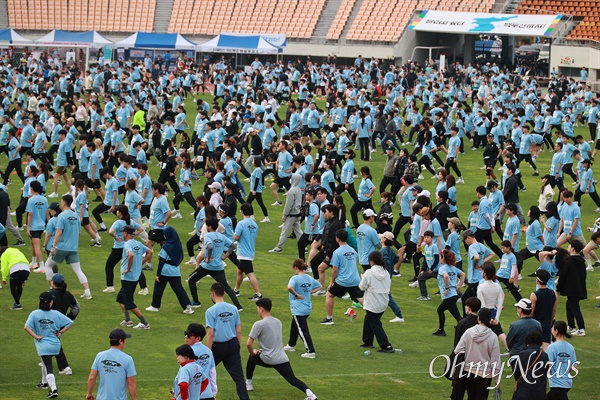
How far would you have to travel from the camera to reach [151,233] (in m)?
18.0

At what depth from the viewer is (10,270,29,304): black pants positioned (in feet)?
53.6

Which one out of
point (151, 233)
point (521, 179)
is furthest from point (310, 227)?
point (521, 179)

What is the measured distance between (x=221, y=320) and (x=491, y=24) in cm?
4313

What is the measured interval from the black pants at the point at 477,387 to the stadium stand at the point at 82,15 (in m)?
53.2

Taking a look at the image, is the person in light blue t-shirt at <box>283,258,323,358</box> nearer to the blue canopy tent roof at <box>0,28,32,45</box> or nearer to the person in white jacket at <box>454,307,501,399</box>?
the person in white jacket at <box>454,307,501,399</box>

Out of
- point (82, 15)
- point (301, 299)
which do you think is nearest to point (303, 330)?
point (301, 299)

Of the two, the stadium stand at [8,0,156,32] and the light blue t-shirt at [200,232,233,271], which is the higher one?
the stadium stand at [8,0,156,32]

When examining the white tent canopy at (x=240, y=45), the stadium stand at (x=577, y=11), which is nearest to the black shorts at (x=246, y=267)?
the white tent canopy at (x=240, y=45)

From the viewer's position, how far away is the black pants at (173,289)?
16.3 metres

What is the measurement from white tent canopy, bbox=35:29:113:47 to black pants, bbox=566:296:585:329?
37.7 meters

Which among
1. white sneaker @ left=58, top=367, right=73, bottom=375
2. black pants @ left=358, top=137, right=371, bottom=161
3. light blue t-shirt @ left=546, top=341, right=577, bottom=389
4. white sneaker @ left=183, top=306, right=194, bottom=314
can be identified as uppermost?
black pants @ left=358, top=137, right=371, bottom=161

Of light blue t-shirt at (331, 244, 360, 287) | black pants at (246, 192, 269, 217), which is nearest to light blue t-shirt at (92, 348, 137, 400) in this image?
light blue t-shirt at (331, 244, 360, 287)

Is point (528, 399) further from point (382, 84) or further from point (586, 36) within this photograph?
point (586, 36)

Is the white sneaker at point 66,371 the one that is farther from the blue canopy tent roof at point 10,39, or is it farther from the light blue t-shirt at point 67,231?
the blue canopy tent roof at point 10,39
